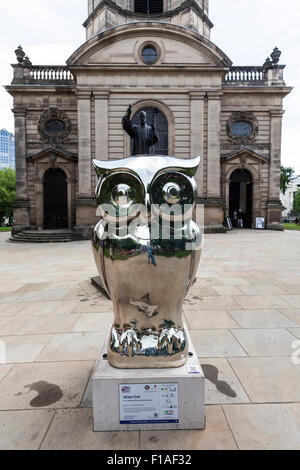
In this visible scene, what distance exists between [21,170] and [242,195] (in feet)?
54.2

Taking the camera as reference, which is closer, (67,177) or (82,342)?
(82,342)

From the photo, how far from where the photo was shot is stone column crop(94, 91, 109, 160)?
56.9 ft

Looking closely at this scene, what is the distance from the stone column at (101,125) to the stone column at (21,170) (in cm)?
565

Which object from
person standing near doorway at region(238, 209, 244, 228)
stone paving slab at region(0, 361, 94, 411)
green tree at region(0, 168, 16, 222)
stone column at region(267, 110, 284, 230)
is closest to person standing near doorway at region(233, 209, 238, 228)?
person standing near doorway at region(238, 209, 244, 228)

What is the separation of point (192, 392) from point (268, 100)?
22.6 meters

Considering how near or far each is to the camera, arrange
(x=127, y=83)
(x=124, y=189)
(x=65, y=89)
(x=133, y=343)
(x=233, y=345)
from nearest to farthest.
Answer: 1. (x=124, y=189)
2. (x=133, y=343)
3. (x=233, y=345)
4. (x=127, y=83)
5. (x=65, y=89)

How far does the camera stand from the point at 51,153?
19.1 m

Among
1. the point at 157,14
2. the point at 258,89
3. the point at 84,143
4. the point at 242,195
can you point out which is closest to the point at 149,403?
the point at 84,143

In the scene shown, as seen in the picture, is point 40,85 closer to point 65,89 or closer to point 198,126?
point 65,89

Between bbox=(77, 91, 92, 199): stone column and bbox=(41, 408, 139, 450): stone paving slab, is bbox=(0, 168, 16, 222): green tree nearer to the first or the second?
bbox=(77, 91, 92, 199): stone column

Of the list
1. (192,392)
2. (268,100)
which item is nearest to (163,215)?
(192,392)

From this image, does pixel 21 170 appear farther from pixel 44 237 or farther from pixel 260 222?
pixel 260 222

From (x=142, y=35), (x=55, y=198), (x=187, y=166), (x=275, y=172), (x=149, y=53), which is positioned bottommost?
(x=187, y=166)

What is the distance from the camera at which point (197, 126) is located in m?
A: 17.8
